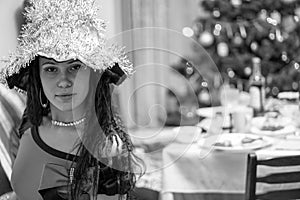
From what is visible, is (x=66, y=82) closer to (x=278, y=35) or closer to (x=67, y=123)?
(x=67, y=123)

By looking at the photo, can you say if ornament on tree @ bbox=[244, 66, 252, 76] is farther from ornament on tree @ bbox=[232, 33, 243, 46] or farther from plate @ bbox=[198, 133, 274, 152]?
plate @ bbox=[198, 133, 274, 152]

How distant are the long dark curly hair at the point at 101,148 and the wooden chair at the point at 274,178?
25.6 inches

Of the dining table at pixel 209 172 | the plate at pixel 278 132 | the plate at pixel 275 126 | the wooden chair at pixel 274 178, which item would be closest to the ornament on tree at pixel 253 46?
the plate at pixel 275 126

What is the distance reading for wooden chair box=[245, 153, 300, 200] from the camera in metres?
1.70

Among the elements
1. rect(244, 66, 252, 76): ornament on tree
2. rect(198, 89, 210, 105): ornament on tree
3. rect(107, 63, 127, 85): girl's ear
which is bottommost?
rect(107, 63, 127, 85): girl's ear

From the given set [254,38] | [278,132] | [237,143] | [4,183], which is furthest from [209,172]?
[254,38]

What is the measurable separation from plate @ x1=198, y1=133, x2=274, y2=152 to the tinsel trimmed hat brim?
92 cm

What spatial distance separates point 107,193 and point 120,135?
0.11 meters

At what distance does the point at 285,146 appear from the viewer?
6.54ft

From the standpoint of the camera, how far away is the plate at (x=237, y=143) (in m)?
1.96

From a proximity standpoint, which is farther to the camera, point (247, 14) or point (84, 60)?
point (247, 14)

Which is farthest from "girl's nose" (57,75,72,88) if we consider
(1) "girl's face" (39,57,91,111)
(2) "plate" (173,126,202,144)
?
(2) "plate" (173,126,202,144)

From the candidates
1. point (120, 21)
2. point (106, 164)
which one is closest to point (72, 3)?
point (106, 164)

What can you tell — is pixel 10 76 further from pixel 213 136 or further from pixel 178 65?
pixel 178 65
